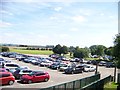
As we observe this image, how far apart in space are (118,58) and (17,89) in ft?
32.7

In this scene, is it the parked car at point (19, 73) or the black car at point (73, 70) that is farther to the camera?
the black car at point (73, 70)

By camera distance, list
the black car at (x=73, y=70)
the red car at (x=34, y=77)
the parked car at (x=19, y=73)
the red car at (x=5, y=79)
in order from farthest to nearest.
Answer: the black car at (x=73, y=70)
the parked car at (x=19, y=73)
the red car at (x=34, y=77)
the red car at (x=5, y=79)

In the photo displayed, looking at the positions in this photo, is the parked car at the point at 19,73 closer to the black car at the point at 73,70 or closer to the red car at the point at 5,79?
the red car at the point at 5,79

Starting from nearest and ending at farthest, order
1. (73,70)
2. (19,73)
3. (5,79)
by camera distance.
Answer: (5,79), (19,73), (73,70)

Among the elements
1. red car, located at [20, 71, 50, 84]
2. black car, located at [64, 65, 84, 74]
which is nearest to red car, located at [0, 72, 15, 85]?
red car, located at [20, 71, 50, 84]

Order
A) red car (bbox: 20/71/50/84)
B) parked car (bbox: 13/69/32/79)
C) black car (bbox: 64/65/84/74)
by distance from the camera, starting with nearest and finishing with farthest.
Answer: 1. red car (bbox: 20/71/50/84)
2. parked car (bbox: 13/69/32/79)
3. black car (bbox: 64/65/84/74)

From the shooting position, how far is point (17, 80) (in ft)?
91.8

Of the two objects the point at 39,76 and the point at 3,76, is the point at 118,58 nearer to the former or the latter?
the point at 39,76

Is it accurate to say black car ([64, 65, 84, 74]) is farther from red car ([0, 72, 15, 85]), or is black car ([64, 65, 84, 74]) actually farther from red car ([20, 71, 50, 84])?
red car ([0, 72, 15, 85])

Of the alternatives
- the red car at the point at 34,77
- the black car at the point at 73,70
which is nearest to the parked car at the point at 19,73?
the red car at the point at 34,77

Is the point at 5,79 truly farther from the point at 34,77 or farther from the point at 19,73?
the point at 19,73

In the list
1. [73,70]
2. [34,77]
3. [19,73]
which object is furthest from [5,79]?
[73,70]

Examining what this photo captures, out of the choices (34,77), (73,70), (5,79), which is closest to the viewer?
(5,79)

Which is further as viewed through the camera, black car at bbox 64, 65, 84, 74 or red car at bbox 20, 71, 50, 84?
black car at bbox 64, 65, 84, 74
